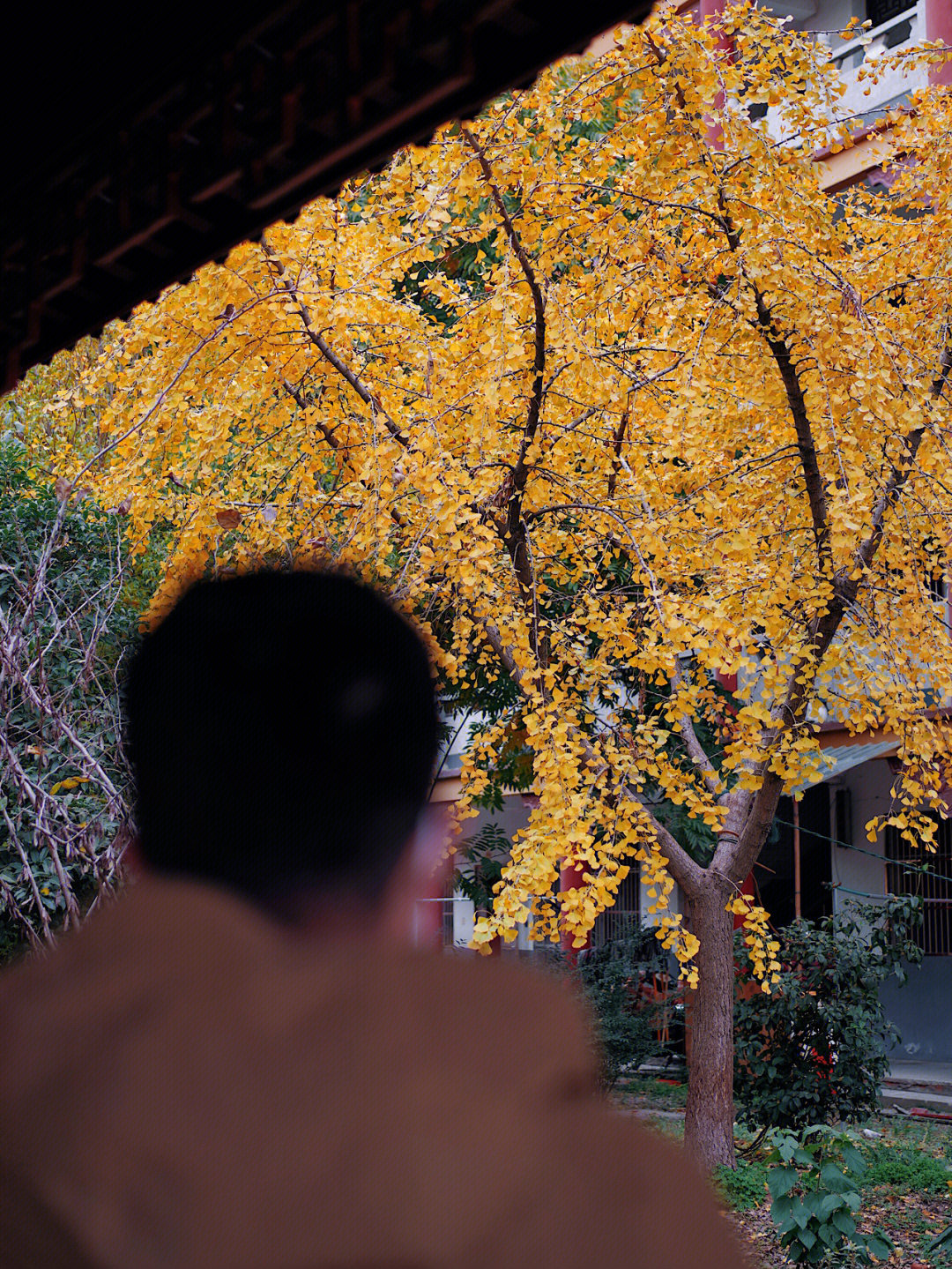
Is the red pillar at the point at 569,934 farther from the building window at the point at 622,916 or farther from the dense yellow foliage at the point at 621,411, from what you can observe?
the dense yellow foliage at the point at 621,411

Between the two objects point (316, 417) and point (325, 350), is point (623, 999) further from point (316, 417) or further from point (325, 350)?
point (325, 350)

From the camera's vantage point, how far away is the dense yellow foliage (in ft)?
16.7

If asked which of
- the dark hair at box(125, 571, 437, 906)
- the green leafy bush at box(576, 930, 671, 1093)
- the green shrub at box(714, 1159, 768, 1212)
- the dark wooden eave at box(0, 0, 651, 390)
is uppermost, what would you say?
the dark wooden eave at box(0, 0, 651, 390)

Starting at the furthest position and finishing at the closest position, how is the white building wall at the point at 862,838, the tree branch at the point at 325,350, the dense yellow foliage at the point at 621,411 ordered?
1. the white building wall at the point at 862,838
2. the tree branch at the point at 325,350
3. the dense yellow foliage at the point at 621,411

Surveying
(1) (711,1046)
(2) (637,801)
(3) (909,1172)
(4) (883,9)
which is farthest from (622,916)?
(4) (883,9)

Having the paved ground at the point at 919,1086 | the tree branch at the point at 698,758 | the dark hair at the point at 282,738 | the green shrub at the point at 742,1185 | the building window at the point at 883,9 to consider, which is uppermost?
the building window at the point at 883,9

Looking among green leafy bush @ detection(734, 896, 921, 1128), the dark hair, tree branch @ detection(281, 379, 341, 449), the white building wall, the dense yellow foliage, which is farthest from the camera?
the white building wall

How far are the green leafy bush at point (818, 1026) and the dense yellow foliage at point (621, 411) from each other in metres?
1.79

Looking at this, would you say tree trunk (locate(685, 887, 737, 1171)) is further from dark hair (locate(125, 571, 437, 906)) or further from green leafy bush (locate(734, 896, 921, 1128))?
dark hair (locate(125, 571, 437, 906))

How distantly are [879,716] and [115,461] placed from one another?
15.3 ft

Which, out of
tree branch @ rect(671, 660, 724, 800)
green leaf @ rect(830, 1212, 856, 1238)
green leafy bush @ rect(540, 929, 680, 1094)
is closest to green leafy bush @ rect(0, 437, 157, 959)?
tree branch @ rect(671, 660, 724, 800)

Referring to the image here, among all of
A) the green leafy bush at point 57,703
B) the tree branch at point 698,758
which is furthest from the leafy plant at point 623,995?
the green leafy bush at point 57,703

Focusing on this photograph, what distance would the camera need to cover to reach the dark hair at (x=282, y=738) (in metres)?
0.76

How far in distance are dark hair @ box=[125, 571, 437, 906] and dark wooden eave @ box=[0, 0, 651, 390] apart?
3.55ft
